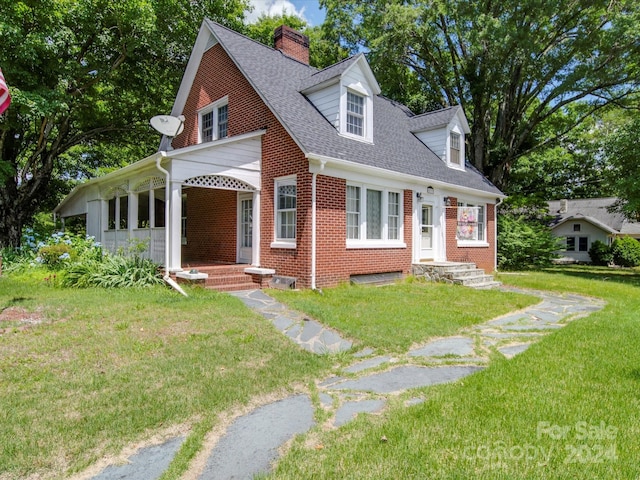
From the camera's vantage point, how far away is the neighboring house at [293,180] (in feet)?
31.3

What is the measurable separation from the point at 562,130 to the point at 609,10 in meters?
8.48

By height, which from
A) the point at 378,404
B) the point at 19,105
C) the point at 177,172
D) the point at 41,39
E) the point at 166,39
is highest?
the point at 166,39

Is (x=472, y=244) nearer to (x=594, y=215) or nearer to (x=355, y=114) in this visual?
(x=355, y=114)

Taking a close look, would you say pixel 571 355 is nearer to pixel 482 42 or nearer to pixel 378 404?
pixel 378 404

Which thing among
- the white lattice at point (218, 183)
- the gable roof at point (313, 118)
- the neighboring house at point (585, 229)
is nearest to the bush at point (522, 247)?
the gable roof at point (313, 118)

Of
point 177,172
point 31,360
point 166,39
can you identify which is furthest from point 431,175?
point 166,39

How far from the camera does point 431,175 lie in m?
12.8

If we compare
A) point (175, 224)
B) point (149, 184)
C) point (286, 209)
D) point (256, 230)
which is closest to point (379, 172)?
point (286, 209)

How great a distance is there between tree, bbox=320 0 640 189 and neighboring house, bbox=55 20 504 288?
16.4 ft

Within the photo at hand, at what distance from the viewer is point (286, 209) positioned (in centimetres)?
1012

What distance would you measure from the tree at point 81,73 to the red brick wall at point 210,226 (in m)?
Result: 5.51

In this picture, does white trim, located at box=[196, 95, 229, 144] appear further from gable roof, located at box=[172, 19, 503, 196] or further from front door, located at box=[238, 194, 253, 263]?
front door, located at box=[238, 194, 253, 263]

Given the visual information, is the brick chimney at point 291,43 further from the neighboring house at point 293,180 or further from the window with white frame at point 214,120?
the window with white frame at point 214,120

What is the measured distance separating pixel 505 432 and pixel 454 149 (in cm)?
1407
